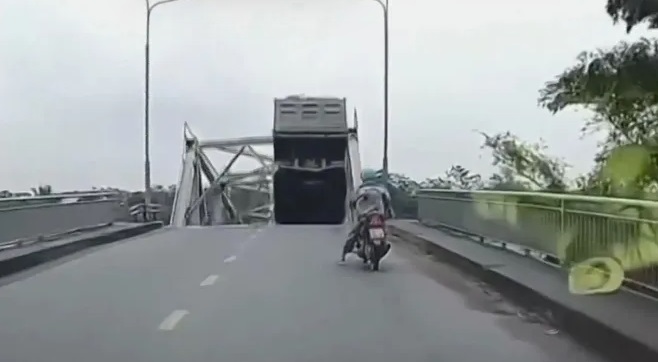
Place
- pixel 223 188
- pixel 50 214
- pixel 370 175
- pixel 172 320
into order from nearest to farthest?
pixel 172 320 < pixel 370 175 < pixel 50 214 < pixel 223 188

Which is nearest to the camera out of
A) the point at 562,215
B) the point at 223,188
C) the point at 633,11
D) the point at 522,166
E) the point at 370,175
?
the point at 562,215

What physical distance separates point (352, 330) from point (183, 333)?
5.43 ft

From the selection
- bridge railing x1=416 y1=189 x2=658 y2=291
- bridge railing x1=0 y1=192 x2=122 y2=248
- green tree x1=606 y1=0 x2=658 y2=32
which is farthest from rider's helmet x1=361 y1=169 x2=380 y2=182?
bridge railing x1=0 y1=192 x2=122 y2=248

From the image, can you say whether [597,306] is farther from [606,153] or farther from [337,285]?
[606,153]

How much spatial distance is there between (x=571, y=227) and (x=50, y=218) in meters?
13.5

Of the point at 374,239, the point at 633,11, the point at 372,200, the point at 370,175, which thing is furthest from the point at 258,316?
the point at 633,11

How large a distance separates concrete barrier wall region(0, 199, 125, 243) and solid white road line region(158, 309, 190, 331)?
8658 millimetres

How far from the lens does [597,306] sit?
11375 millimetres

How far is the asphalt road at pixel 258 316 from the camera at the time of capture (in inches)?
392

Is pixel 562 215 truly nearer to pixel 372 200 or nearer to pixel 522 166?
pixel 372 200

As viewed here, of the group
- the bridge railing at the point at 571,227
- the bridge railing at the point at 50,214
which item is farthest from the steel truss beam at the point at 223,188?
the bridge railing at the point at 571,227

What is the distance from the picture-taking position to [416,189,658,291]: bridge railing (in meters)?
11.8

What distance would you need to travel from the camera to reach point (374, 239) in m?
18.8

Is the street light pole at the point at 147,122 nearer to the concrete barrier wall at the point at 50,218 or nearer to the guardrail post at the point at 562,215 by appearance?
the concrete barrier wall at the point at 50,218
